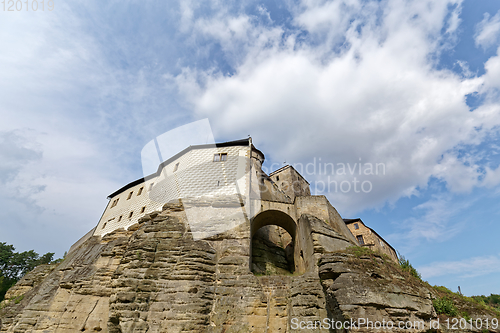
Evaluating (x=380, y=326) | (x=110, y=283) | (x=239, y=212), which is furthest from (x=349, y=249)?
(x=110, y=283)

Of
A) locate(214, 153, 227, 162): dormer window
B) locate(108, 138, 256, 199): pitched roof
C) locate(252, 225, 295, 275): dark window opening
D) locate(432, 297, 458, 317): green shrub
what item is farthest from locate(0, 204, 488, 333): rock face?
locate(108, 138, 256, 199): pitched roof

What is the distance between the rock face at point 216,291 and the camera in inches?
409

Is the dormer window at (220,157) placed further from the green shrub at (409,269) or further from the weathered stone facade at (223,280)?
the green shrub at (409,269)

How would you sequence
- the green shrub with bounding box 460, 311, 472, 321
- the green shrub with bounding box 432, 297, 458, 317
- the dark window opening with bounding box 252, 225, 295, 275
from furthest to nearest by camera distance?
the dark window opening with bounding box 252, 225, 295, 275
the green shrub with bounding box 432, 297, 458, 317
the green shrub with bounding box 460, 311, 472, 321

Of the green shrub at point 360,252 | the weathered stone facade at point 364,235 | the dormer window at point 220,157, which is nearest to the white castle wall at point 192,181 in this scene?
the dormer window at point 220,157

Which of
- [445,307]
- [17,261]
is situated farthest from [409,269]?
[17,261]

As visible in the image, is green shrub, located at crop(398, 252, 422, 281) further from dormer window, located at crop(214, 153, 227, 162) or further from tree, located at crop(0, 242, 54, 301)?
tree, located at crop(0, 242, 54, 301)

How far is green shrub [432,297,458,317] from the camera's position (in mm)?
10305

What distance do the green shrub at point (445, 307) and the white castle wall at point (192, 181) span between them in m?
12.0

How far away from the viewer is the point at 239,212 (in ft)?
53.2

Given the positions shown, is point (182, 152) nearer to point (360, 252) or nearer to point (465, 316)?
point (360, 252)

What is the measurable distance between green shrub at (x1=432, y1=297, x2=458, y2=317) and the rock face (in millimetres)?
461

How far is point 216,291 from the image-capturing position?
12539mm

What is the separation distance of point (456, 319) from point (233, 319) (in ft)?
31.9
